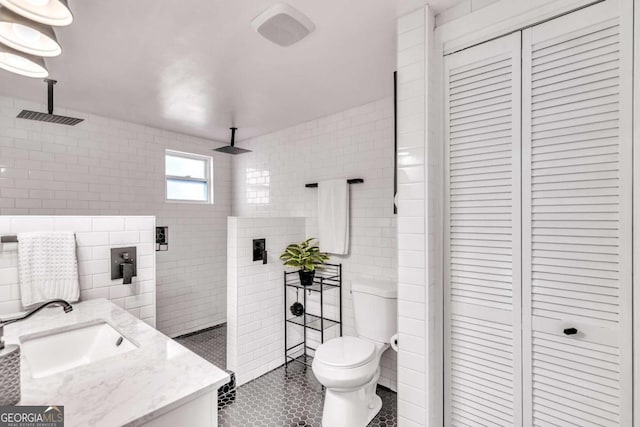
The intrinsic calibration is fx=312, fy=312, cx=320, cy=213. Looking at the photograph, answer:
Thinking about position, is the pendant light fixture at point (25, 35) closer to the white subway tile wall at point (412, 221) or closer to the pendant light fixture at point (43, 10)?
the pendant light fixture at point (43, 10)

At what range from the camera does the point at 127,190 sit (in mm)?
3318

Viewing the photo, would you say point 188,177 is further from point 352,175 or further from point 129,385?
point 129,385

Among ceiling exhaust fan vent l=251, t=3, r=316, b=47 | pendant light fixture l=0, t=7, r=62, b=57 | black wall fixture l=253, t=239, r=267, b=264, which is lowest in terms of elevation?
black wall fixture l=253, t=239, r=267, b=264

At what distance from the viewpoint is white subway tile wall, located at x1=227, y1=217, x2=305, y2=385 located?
2.64 m

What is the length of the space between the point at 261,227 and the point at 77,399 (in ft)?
6.57

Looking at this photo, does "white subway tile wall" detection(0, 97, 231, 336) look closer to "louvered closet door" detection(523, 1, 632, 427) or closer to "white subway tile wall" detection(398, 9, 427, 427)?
"white subway tile wall" detection(398, 9, 427, 427)

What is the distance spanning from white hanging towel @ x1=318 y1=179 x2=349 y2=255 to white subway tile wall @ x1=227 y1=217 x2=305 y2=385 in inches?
14.9

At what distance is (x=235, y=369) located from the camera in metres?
2.62

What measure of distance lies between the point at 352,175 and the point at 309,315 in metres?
1.44

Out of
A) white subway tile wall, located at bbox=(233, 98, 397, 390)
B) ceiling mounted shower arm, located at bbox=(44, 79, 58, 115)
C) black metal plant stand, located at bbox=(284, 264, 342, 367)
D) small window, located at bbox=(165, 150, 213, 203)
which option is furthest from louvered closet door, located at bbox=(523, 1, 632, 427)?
small window, located at bbox=(165, 150, 213, 203)

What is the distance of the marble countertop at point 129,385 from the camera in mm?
805

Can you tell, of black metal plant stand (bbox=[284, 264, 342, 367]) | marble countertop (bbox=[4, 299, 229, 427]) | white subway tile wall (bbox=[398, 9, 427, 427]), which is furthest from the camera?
black metal plant stand (bbox=[284, 264, 342, 367])

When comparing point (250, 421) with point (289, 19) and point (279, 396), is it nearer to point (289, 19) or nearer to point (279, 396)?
point (279, 396)

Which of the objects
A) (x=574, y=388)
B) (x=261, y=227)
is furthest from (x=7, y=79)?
(x=574, y=388)
